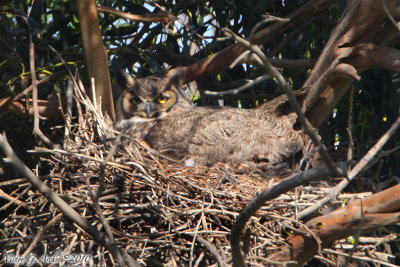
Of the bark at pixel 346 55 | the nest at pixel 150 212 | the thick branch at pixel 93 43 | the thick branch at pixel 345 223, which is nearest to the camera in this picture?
the thick branch at pixel 345 223

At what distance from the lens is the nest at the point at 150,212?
2520 millimetres

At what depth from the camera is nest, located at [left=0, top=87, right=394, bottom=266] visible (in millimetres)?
2520

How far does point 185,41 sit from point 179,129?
899mm

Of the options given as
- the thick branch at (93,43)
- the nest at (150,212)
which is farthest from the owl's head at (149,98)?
the nest at (150,212)

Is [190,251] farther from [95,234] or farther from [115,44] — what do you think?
[115,44]

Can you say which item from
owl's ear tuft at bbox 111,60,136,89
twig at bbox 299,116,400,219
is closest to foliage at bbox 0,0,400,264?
owl's ear tuft at bbox 111,60,136,89

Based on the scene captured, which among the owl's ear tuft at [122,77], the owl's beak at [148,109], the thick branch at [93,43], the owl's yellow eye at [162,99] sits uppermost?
the thick branch at [93,43]

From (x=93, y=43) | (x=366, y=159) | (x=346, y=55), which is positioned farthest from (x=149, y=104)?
(x=366, y=159)

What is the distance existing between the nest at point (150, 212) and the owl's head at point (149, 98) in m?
0.81

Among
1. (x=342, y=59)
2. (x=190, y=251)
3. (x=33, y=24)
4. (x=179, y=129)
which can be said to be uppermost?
(x=33, y=24)

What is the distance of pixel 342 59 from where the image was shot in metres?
3.14

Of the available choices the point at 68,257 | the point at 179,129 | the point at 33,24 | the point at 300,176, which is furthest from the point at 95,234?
the point at 33,24

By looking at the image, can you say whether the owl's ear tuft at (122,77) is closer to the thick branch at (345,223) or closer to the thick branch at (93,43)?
the thick branch at (93,43)

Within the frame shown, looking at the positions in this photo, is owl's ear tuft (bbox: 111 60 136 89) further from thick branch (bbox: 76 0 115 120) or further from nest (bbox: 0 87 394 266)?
nest (bbox: 0 87 394 266)
